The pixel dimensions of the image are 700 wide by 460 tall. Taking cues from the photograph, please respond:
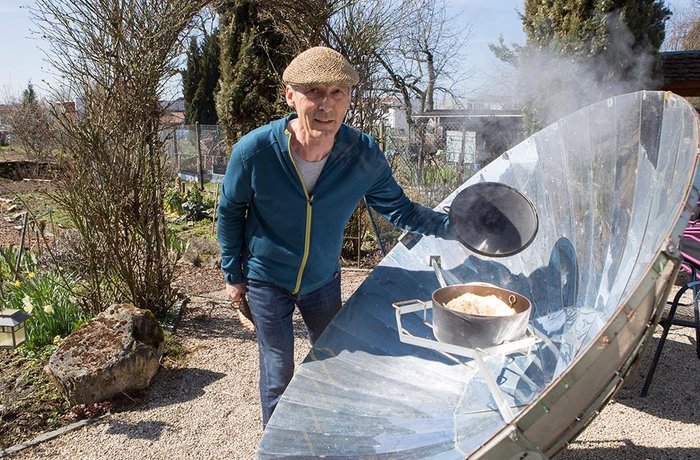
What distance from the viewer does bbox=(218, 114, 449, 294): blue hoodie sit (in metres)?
2.40

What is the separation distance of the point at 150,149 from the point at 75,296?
1304mm

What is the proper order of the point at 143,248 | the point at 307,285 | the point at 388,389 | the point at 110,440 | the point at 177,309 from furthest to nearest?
the point at 177,309 → the point at 143,248 → the point at 110,440 → the point at 307,285 → the point at 388,389

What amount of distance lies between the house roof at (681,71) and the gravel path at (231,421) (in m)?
4.32

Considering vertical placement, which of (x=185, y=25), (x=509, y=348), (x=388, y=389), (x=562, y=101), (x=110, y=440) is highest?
(x=185, y=25)

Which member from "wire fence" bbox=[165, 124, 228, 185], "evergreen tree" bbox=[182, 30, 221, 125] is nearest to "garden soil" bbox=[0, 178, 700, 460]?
"wire fence" bbox=[165, 124, 228, 185]

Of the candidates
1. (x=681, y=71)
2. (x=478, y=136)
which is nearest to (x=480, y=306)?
(x=681, y=71)

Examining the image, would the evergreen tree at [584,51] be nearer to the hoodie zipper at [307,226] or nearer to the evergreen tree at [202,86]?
the hoodie zipper at [307,226]

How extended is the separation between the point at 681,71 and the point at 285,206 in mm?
6877

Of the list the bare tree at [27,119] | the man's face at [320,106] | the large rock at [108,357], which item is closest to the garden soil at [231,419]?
the large rock at [108,357]

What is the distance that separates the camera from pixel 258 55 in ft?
39.4

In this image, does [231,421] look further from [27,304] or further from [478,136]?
[478,136]

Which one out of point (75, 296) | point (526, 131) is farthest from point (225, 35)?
point (75, 296)

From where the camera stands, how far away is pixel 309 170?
2.47 meters

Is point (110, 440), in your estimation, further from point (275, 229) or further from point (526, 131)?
point (526, 131)
